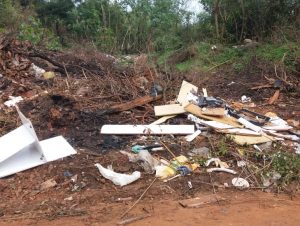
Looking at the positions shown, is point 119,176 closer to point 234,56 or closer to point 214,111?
point 214,111

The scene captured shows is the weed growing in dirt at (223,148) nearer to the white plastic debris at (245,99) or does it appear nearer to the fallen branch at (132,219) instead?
the fallen branch at (132,219)

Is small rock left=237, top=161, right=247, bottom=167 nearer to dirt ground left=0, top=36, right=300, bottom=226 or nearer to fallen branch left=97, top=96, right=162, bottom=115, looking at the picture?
dirt ground left=0, top=36, right=300, bottom=226

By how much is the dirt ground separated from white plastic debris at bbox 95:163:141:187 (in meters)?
0.05

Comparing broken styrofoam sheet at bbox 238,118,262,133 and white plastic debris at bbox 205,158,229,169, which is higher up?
broken styrofoam sheet at bbox 238,118,262,133

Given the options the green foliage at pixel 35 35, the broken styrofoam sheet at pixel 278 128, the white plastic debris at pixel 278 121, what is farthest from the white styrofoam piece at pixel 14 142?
the green foliage at pixel 35 35

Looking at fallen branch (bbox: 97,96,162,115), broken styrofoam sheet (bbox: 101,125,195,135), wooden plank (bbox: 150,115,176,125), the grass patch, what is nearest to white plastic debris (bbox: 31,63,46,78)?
fallen branch (bbox: 97,96,162,115)

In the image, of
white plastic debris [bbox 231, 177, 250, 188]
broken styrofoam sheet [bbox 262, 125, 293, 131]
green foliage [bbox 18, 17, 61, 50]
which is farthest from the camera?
green foliage [bbox 18, 17, 61, 50]

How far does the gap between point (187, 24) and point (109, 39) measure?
2750 mm

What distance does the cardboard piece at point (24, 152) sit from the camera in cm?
479

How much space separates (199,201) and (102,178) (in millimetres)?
1094

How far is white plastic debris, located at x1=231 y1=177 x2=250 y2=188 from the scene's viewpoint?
4.62 m

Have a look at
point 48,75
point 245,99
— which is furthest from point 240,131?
point 48,75

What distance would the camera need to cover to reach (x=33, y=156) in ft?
16.3

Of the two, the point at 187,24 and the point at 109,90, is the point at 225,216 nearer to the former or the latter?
the point at 109,90
